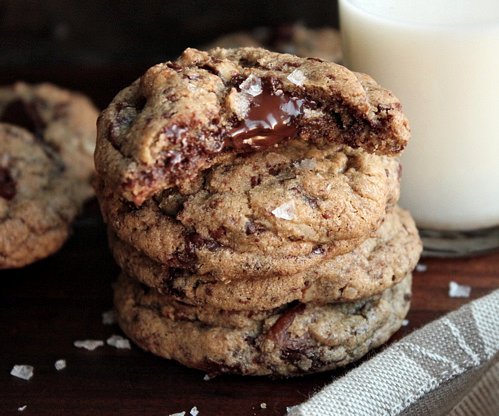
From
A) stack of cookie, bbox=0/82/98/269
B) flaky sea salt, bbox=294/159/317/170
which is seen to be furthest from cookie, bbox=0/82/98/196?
flaky sea salt, bbox=294/159/317/170

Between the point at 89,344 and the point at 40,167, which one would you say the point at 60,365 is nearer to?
the point at 89,344

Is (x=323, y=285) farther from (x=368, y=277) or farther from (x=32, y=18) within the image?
(x=32, y=18)

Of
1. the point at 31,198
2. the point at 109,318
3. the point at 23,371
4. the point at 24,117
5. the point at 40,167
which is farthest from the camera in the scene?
the point at 24,117

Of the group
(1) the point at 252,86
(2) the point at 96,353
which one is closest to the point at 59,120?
(2) the point at 96,353

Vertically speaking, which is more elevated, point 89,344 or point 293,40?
point 293,40

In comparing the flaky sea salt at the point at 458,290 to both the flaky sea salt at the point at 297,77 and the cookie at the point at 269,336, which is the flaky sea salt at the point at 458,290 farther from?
the flaky sea salt at the point at 297,77

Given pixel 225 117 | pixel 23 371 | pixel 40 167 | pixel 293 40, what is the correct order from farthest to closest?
pixel 293 40
pixel 40 167
pixel 23 371
pixel 225 117

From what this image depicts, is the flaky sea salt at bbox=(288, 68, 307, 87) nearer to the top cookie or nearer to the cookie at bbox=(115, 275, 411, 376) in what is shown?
the top cookie

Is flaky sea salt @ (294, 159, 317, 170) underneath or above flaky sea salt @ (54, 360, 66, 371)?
above
